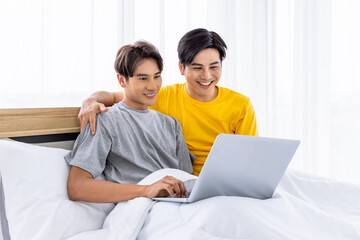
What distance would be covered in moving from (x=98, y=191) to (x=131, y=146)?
8.7 inches

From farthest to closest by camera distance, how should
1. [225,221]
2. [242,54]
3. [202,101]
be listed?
[242,54] < [202,101] < [225,221]

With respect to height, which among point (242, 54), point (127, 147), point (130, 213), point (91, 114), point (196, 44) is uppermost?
point (242, 54)

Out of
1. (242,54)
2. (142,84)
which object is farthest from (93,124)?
(242,54)

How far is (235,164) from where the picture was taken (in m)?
0.87

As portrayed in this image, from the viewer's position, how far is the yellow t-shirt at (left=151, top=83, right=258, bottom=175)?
60.6 inches

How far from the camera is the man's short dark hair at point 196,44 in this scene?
1490 mm

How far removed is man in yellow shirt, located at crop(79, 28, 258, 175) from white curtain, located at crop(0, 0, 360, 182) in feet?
1.81

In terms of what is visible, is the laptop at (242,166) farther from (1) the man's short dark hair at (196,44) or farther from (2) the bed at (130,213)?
(1) the man's short dark hair at (196,44)

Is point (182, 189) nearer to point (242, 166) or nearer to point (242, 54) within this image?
point (242, 166)

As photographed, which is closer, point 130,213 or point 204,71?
point 130,213

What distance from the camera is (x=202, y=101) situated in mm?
1609

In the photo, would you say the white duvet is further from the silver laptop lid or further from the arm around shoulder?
the arm around shoulder

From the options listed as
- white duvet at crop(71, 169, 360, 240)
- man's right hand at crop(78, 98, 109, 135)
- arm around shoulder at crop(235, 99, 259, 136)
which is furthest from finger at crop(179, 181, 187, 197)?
arm around shoulder at crop(235, 99, 259, 136)

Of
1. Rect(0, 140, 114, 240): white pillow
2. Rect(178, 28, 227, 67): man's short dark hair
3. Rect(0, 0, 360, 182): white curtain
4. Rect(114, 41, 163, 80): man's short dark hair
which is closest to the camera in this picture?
Rect(0, 140, 114, 240): white pillow
